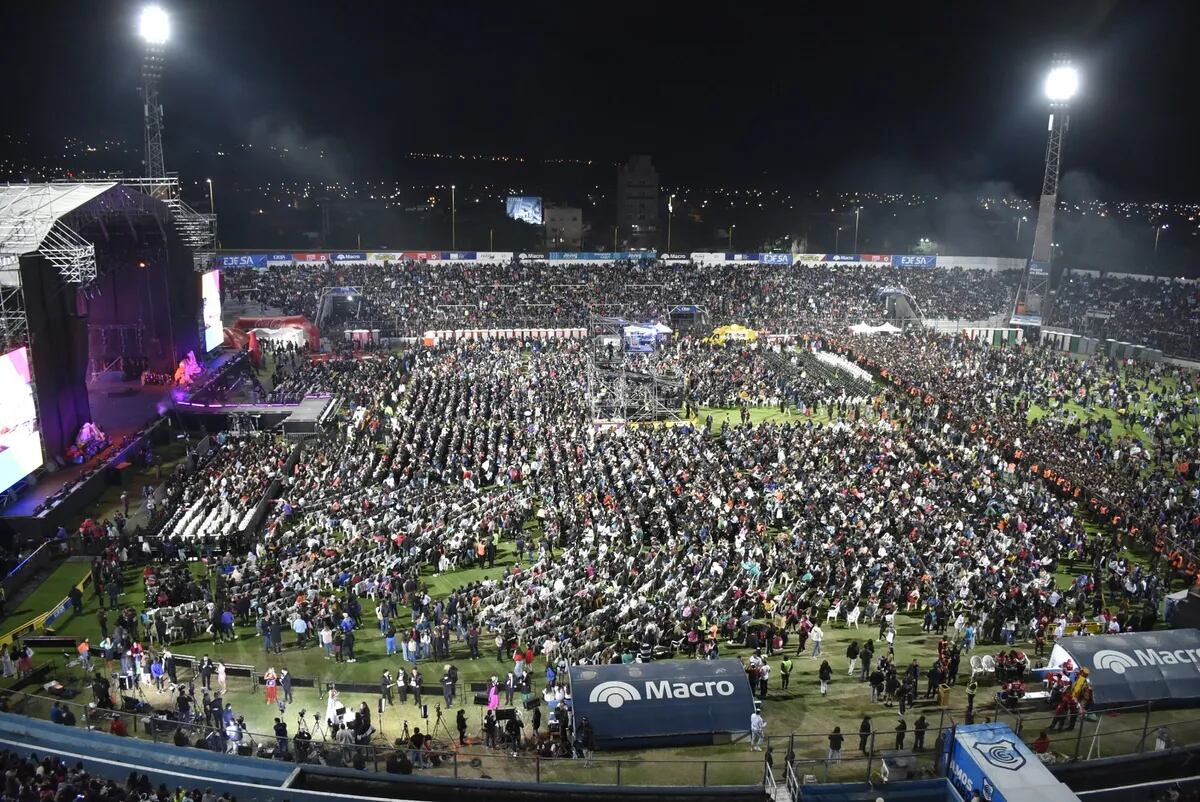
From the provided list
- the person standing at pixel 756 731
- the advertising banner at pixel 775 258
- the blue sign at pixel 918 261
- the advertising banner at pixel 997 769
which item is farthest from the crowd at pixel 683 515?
the blue sign at pixel 918 261

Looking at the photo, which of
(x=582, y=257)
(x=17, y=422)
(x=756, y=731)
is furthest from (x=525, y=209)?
(x=756, y=731)

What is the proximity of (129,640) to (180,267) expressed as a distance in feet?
87.7

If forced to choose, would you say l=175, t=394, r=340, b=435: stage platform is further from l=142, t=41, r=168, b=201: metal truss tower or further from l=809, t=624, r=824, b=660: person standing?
l=809, t=624, r=824, b=660: person standing

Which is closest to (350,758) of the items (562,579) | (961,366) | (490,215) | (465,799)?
(465,799)

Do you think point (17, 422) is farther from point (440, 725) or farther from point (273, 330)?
point (273, 330)

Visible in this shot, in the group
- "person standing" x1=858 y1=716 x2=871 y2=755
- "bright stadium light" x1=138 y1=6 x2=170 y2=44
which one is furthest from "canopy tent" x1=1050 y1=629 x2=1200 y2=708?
"bright stadium light" x1=138 y1=6 x2=170 y2=44

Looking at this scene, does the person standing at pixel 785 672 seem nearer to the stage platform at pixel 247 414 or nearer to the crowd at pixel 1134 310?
the stage platform at pixel 247 414

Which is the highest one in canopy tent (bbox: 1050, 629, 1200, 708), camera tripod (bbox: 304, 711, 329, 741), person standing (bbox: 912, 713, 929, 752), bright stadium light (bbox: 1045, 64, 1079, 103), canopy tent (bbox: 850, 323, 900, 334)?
bright stadium light (bbox: 1045, 64, 1079, 103)

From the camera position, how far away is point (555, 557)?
71.5 ft

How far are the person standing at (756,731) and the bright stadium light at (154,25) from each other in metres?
37.4

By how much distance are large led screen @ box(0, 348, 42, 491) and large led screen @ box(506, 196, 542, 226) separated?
76067 mm

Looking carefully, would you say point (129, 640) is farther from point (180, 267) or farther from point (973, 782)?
point (180, 267)

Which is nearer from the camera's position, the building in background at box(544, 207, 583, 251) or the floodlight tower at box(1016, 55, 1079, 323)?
the floodlight tower at box(1016, 55, 1079, 323)

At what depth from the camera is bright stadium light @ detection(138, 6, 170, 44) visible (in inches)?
1419
